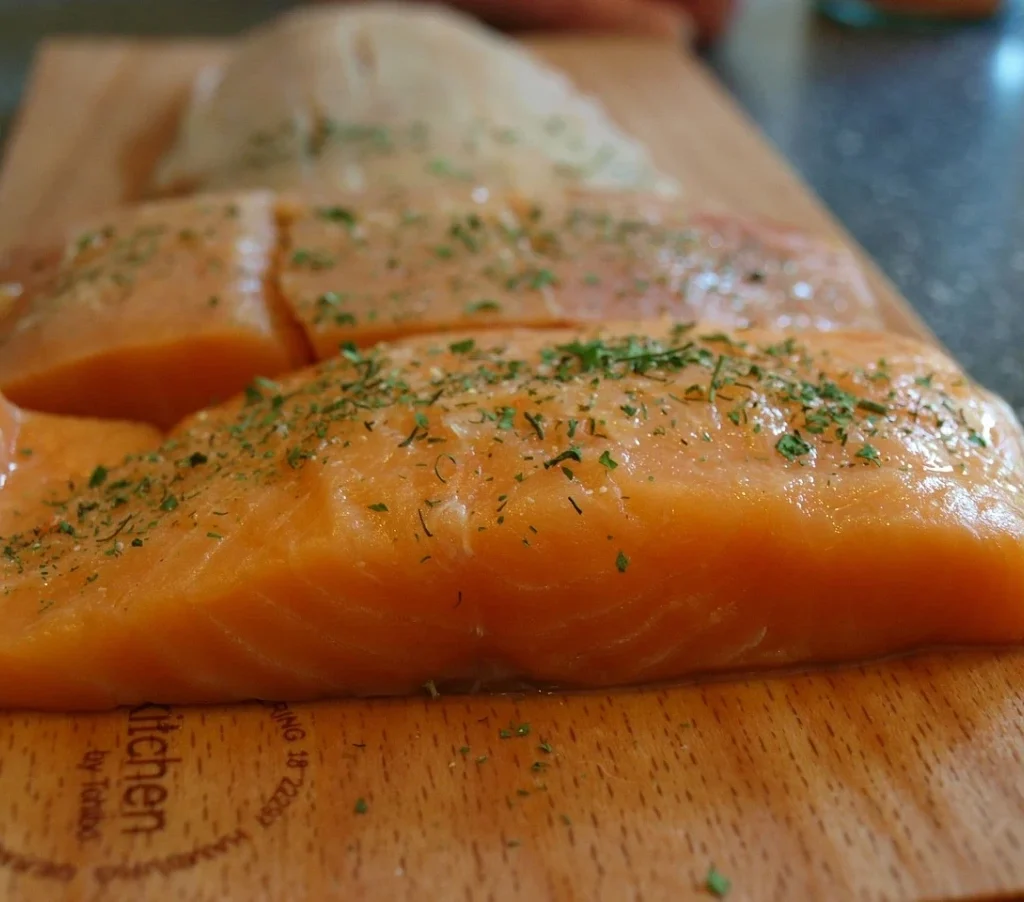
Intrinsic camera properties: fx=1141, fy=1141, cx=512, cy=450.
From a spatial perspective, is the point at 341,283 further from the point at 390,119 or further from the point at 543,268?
the point at 390,119

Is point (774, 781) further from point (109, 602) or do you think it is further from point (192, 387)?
point (192, 387)

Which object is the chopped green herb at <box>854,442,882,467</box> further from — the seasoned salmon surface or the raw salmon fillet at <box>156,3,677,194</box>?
the raw salmon fillet at <box>156,3,677,194</box>

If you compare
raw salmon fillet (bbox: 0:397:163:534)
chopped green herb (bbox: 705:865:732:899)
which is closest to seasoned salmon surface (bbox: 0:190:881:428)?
raw salmon fillet (bbox: 0:397:163:534)

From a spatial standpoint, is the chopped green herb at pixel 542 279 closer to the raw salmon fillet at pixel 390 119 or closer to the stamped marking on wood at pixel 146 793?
the raw salmon fillet at pixel 390 119

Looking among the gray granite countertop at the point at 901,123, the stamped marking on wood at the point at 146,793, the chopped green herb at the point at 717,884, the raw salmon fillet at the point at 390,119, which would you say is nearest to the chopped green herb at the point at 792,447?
the chopped green herb at the point at 717,884

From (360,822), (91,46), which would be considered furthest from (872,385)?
(91,46)
